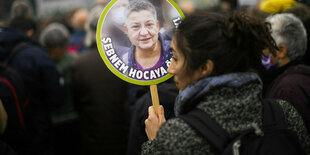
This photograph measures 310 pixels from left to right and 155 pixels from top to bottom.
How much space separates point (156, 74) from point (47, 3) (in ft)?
25.1

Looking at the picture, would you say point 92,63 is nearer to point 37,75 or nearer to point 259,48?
point 37,75

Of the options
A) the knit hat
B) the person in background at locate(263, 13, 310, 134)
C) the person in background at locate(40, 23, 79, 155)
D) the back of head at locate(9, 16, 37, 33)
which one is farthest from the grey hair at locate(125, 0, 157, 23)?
the back of head at locate(9, 16, 37, 33)

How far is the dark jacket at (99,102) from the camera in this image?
3.42 metres

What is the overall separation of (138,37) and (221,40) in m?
0.48

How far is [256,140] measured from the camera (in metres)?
1.35

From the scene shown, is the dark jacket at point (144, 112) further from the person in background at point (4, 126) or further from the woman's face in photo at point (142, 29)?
the person in background at point (4, 126)

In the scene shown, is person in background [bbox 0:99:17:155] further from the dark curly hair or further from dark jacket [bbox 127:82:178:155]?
the dark curly hair

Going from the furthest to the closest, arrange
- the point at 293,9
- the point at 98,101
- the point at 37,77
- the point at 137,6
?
the point at 98,101
the point at 37,77
the point at 293,9
the point at 137,6

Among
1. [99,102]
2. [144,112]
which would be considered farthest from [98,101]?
[144,112]

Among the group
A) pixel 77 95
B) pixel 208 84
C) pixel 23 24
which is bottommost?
pixel 77 95

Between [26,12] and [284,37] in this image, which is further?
[26,12]

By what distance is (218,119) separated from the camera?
130 centimetres

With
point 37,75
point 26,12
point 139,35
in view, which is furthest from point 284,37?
point 26,12

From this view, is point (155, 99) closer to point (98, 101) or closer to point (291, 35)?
point (291, 35)
